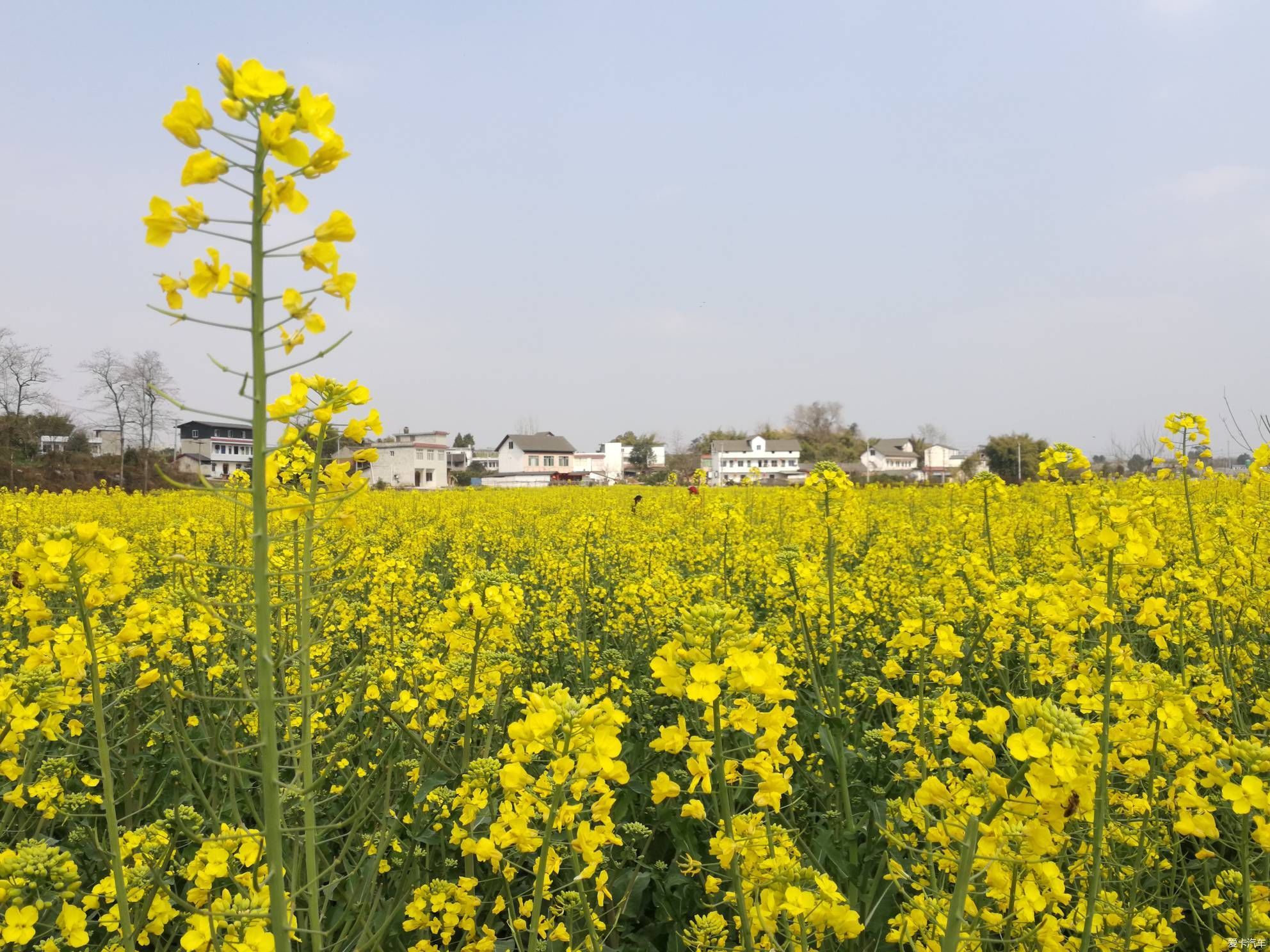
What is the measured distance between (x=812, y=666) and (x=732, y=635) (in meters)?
2.37

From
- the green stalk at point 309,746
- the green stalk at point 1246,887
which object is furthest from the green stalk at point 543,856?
the green stalk at point 1246,887

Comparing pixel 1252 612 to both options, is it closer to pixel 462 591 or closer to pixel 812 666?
pixel 812 666

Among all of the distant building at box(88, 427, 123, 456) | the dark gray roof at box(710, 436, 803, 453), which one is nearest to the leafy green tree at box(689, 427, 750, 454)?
the dark gray roof at box(710, 436, 803, 453)

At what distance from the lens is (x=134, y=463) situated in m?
30.1

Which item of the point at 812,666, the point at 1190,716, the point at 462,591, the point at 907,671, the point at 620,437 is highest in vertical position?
the point at 620,437

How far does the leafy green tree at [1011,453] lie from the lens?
3672 cm

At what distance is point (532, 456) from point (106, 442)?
1579 inches

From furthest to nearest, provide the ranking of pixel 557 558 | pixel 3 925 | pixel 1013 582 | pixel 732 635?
pixel 557 558 < pixel 1013 582 < pixel 3 925 < pixel 732 635

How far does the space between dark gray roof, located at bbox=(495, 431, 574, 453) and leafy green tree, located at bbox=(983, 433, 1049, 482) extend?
48.1m

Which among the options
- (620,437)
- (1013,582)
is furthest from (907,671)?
(620,437)

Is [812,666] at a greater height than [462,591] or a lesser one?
lesser

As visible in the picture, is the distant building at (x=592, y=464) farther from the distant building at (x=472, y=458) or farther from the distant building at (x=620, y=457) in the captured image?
the distant building at (x=472, y=458)

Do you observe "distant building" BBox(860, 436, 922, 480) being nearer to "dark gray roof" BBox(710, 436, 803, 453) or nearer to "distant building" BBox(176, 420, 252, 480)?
"dark gray roof" BBox(710, 436, 803, 453)

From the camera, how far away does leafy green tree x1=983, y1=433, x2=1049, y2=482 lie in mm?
36719
